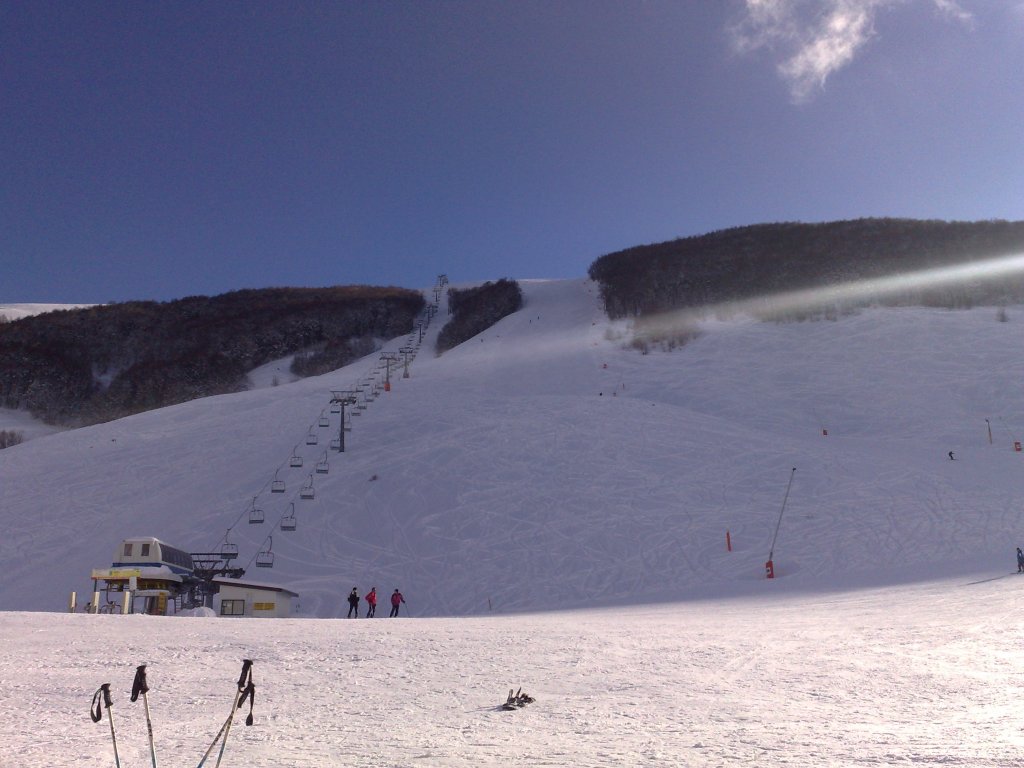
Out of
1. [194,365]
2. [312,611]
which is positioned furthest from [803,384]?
[194,365]

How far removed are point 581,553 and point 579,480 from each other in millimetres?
4473

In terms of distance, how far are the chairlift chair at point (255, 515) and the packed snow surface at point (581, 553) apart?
249mm

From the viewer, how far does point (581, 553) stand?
1991cm

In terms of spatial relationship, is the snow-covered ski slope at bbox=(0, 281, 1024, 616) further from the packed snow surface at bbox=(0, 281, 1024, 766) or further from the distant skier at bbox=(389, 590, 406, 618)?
the distant skier at bbox=(389, 590, 406, 618)

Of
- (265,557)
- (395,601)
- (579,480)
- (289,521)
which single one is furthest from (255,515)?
(579,480)

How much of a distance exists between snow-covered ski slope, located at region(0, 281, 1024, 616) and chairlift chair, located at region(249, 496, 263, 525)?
0.23m

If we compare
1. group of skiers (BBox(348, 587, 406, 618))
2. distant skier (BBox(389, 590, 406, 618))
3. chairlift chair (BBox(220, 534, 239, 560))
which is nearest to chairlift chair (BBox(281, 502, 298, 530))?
chairlift chair (BBox(220, 534, 239, 560))

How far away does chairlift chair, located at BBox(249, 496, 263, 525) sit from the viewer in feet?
74.2

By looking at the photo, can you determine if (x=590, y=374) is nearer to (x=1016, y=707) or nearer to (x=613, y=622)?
(x=613, y=622)

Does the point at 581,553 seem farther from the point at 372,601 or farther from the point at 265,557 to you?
the point at 265,557

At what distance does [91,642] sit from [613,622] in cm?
739

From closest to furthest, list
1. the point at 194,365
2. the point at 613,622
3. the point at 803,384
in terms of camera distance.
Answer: the point at 613,622
the point at 803,384
the point at 194,365

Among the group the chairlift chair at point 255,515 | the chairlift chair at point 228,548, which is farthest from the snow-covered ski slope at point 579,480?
the chairlift chair at point 228,548

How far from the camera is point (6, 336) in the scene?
58375mm
